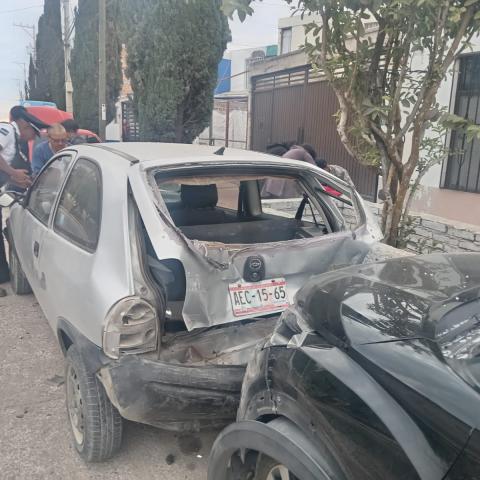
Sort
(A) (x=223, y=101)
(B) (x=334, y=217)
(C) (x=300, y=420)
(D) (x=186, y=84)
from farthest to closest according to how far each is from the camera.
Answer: (A) (x=223, y=101) < (D) (x=186, y=84) < (B) (x=334, y=217) < (C) (x=300, y=420)

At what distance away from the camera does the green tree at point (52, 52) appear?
25.4 meters

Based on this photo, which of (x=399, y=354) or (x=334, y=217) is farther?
(x=334, y=217)

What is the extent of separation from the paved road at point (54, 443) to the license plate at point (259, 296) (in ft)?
2.75

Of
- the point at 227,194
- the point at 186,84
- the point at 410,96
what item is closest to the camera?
the point at 227,194

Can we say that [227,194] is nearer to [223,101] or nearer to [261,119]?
[261,119]

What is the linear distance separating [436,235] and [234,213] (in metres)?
2.74

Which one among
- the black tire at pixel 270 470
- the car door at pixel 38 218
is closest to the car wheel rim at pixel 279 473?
the black tire at pixel 270 470

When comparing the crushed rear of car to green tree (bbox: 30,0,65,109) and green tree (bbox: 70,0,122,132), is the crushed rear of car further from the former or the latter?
green tree (bbox: 30,0,65,109)

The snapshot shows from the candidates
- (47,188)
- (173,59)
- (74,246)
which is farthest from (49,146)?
(173,59)

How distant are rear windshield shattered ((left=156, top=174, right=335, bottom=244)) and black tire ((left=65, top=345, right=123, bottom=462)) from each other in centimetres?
114

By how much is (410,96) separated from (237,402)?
3.83 m

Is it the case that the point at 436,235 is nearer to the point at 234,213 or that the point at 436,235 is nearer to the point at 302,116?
the point at 234,213

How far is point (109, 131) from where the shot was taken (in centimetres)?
2697

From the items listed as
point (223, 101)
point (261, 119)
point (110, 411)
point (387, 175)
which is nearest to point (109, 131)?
point (223, 101)
